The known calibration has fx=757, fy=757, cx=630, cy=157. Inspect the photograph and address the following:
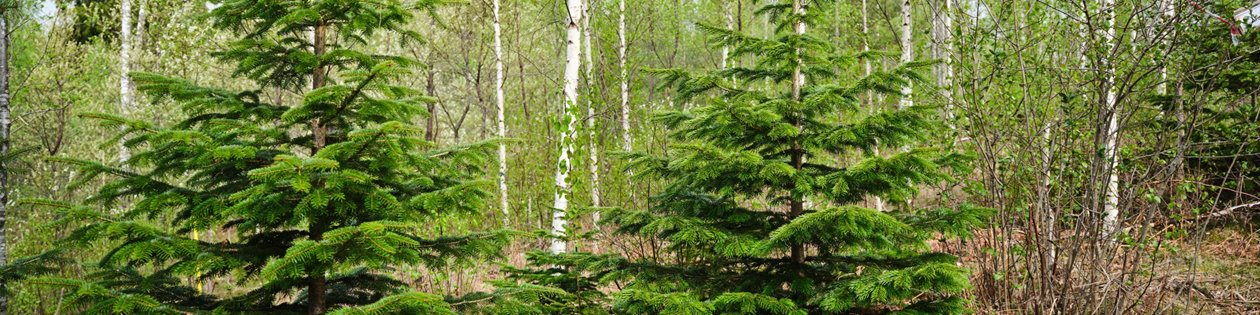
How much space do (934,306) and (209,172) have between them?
380 centimetres

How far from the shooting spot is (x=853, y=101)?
4.32 meters

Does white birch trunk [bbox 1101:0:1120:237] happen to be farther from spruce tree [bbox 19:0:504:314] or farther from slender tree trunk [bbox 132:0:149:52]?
slender tree trunk [bbox 132:0:149:52]

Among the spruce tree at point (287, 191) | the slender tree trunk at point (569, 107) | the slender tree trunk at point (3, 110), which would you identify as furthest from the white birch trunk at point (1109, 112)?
the slender tree trunk at point (3, 110)

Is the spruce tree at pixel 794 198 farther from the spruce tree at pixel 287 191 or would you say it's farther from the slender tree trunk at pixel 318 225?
the slender tree trunk at pixel 318 225

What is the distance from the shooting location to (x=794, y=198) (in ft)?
13.7

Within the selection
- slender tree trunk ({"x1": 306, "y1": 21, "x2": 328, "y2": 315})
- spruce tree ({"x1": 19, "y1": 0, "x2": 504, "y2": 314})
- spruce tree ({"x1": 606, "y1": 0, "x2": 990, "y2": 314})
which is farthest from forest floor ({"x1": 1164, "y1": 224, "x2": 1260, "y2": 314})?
slender tree trunk ({"x1": 306, "y1": 21, "x2": 328, "y2": 315})

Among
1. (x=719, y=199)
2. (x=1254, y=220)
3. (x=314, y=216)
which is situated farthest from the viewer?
(x=1254, y=220)

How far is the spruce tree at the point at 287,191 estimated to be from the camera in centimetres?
321

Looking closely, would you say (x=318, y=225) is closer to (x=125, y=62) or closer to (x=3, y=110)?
(x=3, y=110)

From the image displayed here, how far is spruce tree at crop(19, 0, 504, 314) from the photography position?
321 cm

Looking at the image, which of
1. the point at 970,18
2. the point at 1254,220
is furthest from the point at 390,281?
the point at 1254,220

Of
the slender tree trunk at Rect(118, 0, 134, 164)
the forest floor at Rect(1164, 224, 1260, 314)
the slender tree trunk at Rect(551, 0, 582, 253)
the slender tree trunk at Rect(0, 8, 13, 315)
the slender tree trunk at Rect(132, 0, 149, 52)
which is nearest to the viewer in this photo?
the forest floor at Rect(1164, 224, 1260, 314)

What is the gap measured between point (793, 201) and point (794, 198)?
0.33 metres

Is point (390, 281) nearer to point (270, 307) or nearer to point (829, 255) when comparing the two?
point (270, 307)
